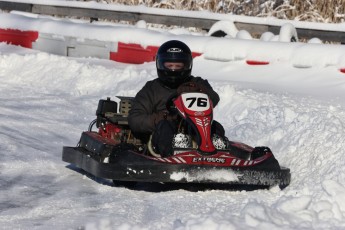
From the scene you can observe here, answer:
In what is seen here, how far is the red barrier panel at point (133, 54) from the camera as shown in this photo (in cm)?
1373

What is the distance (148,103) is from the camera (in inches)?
309

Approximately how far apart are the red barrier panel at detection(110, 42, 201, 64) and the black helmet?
5718mm

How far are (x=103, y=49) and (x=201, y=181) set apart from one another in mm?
7919

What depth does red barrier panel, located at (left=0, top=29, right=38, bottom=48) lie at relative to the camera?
51.7 ft

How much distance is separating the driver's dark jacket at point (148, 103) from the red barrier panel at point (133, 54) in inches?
226

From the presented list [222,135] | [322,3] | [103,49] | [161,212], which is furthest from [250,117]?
[322,3]

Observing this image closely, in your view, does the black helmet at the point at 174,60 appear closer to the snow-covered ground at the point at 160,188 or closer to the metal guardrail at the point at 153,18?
the snow-covered ground at the point at 160,188

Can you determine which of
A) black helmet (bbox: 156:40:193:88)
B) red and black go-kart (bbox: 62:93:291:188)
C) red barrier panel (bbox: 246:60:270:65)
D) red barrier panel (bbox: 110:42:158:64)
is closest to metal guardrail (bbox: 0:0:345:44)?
red barrier panel (bbox: 110:42:158:64)

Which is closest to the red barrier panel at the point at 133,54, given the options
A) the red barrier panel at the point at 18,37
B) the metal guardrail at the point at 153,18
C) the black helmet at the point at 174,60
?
the red barrier panel at the point at 18,37

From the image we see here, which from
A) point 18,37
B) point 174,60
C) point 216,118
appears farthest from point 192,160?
point 18,37

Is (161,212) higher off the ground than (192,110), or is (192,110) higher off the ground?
(192,110)

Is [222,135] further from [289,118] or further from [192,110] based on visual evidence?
[289,118]

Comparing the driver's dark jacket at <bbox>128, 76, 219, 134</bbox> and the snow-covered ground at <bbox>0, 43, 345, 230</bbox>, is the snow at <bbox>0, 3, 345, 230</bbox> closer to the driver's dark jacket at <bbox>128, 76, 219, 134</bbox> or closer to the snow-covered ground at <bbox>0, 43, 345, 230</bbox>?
the snow-covered ground at <bbox>0, 43, 345, 230</bbox>

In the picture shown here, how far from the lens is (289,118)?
9.41m
